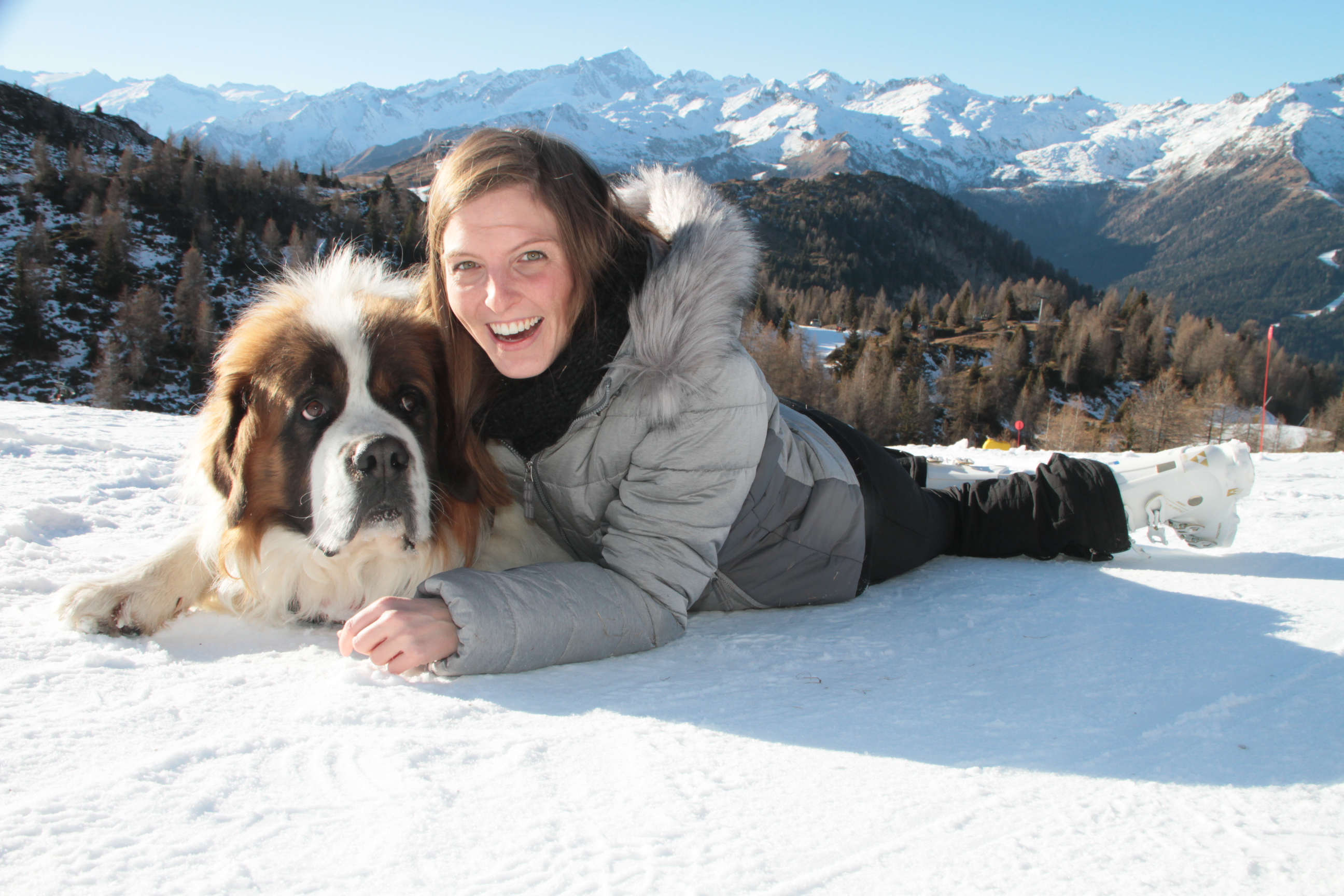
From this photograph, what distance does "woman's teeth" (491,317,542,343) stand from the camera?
2.25 meters

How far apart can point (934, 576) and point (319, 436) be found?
232cm

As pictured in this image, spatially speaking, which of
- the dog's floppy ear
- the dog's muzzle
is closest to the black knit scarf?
the dog's muzzle

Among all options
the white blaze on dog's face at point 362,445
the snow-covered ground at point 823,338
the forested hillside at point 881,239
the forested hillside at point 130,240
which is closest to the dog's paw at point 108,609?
the white blaze on dog's face at point 362,445

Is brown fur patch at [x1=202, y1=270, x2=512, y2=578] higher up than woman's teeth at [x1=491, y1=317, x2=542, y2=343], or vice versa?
woman's teeth at [x1=491, y1=317, x2=542, y2=343]

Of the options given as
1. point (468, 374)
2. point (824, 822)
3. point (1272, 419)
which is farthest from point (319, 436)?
point (1272, 419)

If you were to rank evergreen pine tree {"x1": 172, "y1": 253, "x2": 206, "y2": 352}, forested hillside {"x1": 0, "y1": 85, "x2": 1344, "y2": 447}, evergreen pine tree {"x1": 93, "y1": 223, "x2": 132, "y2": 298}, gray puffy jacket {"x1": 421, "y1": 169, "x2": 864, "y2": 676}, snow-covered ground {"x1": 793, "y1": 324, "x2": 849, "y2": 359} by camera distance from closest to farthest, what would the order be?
gray puffy jacket {"x1": 421, "y1": 169, "x2": 864, "y2": 676}, forested hillside {"x1": 0, "y1": 85, "x2": 1344, "y2": 447}, evergreen pine tree {"x1": 172, "y1": 253, "x2": 206, "y2": 352}, evergreen pine tree {"x1": 93, "y1": 223, "x2": 132, "y2": 298}, snow-covered ground {"x1": 793, "y1": 324, "x2": 849, "y2": 359}

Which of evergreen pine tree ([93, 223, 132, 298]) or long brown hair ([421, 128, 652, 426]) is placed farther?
evergreen pine tree ([93, 223, 132, 298])

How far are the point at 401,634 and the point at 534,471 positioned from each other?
33.4 inches

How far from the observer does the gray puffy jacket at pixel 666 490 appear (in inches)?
77.8

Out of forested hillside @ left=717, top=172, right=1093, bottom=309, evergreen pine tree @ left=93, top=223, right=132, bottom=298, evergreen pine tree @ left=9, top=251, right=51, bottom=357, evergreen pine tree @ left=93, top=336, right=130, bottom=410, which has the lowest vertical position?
evergreen pine tree @ left=93, top=336, right=130, bottom=410

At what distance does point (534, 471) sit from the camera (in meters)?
2.55

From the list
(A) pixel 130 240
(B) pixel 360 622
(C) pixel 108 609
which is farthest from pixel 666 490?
(A) pixel 130 240

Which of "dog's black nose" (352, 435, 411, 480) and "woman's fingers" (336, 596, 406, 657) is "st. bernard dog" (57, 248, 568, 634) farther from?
"woman's fingers" (336, 596, 406, 657)

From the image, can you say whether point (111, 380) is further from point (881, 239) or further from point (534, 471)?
point (881, 239)
